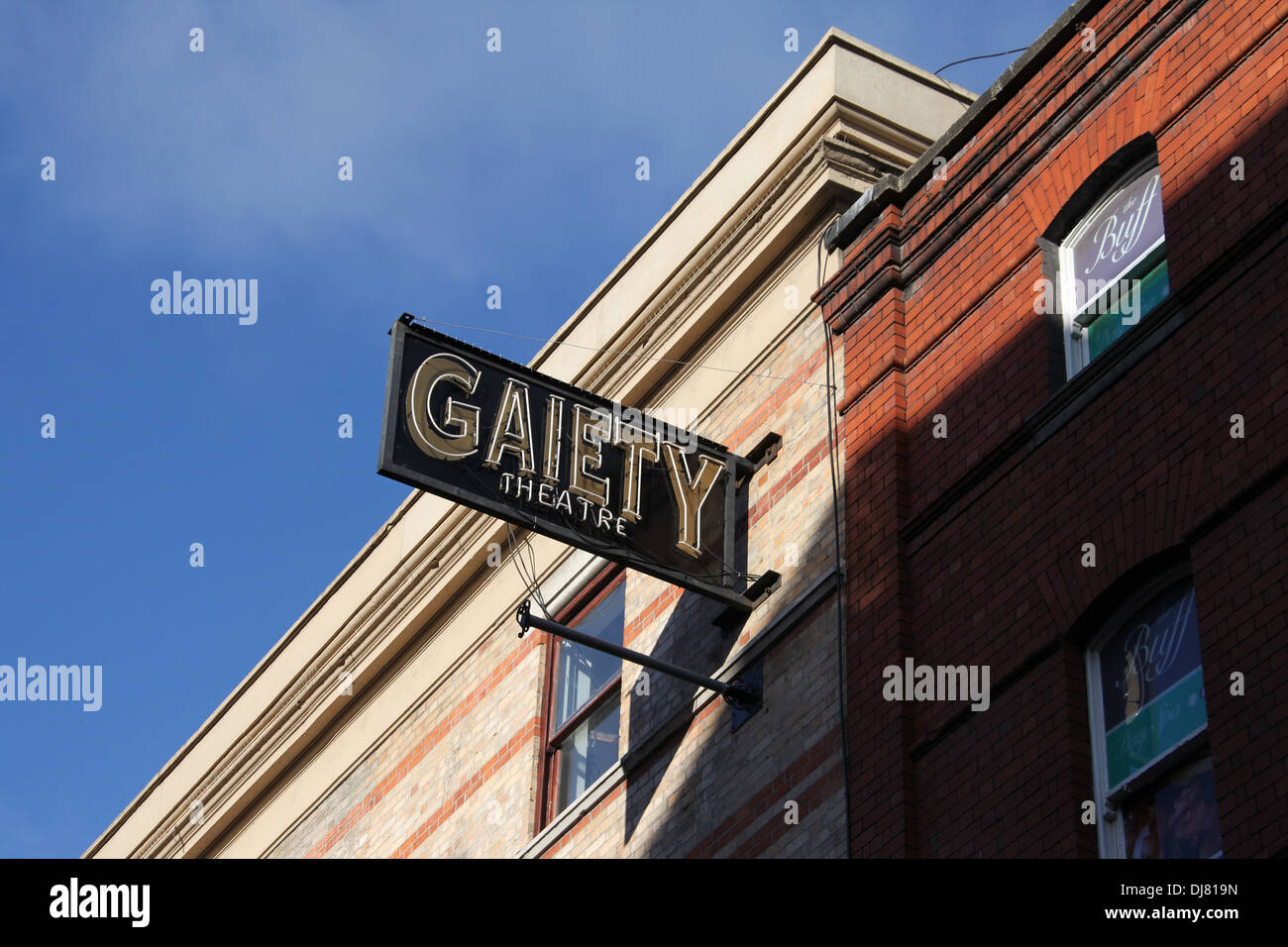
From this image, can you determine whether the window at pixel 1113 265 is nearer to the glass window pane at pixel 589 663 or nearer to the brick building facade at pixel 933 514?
the brick building facade at pixel 933 514

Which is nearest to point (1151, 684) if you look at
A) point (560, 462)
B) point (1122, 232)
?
point (1122, 232)

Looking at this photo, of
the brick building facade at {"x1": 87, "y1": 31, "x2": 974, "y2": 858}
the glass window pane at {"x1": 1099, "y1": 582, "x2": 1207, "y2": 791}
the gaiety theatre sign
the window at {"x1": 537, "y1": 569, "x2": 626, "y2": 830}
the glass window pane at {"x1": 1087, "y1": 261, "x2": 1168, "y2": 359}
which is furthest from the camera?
the window at {"x1": 537, "y1": 569, "x2": 626, "y2": 830}

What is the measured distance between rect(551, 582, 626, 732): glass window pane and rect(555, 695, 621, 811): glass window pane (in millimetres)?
208

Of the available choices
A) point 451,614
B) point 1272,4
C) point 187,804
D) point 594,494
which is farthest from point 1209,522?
point 187,804

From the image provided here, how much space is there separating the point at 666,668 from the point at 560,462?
164cm

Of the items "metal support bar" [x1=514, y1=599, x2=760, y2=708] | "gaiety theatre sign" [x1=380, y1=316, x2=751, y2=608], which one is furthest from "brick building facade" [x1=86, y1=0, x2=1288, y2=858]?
"gaiety theatre sign" [x1=380, y1=316, x2=751, y2=608]

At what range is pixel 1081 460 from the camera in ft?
41.0

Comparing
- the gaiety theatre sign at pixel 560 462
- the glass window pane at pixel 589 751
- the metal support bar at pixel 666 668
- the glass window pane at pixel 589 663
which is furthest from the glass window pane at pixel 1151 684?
the glass window pane at pixel 589 663

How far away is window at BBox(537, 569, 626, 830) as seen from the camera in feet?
56.9

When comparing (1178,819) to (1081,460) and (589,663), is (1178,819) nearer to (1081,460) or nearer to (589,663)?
(1081,460)

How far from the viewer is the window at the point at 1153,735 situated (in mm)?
10883

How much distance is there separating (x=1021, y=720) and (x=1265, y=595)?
1.88 metres

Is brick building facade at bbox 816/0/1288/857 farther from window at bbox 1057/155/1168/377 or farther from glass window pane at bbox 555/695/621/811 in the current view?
glass window pane at bbox 555/695/621/811

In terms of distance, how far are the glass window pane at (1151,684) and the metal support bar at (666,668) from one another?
354 cm
